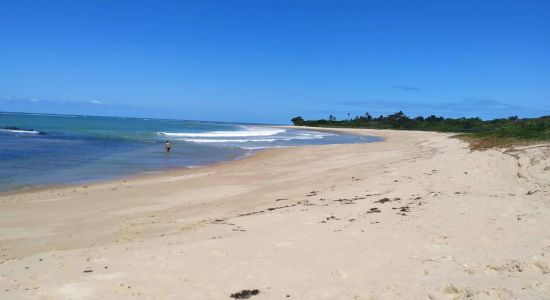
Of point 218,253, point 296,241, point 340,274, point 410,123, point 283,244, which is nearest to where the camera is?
point 340,274

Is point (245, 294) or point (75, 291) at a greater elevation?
point (245, 294)

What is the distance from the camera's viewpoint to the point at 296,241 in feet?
21.9

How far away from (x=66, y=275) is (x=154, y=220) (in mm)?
4282

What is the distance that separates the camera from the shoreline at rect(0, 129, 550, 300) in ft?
15.9

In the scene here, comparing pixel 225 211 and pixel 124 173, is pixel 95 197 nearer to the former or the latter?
pixel 225 211

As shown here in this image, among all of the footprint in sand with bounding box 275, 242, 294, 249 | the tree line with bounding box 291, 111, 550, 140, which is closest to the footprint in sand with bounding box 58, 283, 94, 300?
A: the footprint in sand with bounding box 275, 242, 294, 249

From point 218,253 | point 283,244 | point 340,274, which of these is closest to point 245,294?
point 340,274

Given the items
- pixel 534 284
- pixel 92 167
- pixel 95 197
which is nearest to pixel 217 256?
pixel 534 284

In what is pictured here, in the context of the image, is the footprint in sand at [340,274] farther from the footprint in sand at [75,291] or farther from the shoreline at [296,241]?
the footprint in sand at [75,291]

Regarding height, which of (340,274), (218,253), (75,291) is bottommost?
(75,291)

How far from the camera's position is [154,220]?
385 inches

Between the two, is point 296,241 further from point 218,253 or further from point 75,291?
point 75,291

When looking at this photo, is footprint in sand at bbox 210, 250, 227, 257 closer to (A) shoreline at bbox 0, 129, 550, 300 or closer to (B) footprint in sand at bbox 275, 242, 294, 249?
(A) shoreline at bbox 0, 129, 550, 300

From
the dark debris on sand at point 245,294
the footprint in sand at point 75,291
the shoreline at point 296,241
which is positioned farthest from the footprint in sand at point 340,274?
the footprint in sand at point 75,291
